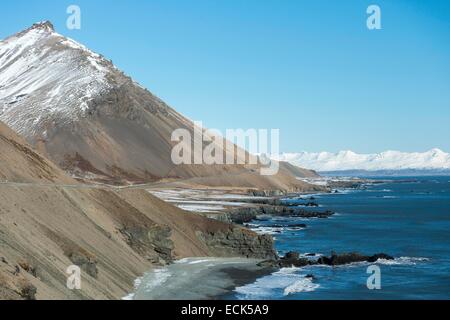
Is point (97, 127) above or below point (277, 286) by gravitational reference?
above

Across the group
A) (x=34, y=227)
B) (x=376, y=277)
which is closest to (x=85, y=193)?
(x=34, y=227)

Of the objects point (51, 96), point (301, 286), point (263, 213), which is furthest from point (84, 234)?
point (51, 96)

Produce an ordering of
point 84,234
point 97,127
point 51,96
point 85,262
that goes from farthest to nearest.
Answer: point 51,96 < point 97,127 < point 84,234 < point 85,262

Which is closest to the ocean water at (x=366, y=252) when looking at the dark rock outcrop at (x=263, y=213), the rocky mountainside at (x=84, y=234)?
the dark rock outcrop at (x=263, y=213)

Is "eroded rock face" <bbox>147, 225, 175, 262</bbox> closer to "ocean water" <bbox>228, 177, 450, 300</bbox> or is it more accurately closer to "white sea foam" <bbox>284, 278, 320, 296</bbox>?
"ocean water" <bbox>228, 177, 450, 300</bbox>

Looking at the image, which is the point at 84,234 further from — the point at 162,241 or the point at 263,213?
the point at 263,213

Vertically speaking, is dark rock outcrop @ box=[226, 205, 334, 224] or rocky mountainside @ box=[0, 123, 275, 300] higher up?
rocky mountainside @ box=[0, 123, 275, 300]

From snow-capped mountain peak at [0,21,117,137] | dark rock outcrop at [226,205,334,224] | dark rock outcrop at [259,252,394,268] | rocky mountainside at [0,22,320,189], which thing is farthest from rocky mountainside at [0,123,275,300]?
snow-capped mountain peak at [0,21,117,137]
